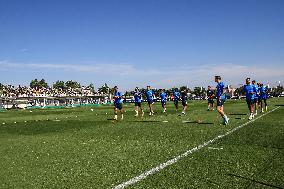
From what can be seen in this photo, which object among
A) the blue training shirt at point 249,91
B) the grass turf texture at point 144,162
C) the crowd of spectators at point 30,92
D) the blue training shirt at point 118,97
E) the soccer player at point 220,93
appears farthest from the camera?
the crowd of spectators at point 30,92

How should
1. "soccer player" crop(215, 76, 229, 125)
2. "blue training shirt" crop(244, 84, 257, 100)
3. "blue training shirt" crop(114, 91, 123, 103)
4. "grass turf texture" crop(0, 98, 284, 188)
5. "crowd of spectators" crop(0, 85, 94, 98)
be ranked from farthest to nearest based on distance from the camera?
"crowd of spectators" crop(0, 85, 94, 98) → "blue training shirt" crop(114, 91, 123, 103) → "blue training shirt" crop(244, 84, 257, 100) → "soccer player" crop(215, 76, 229, 125) → "grass turf texture" crop(0, 98, 284, 188)

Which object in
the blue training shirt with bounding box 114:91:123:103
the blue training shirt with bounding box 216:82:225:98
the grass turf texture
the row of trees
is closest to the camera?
the grass turf texture

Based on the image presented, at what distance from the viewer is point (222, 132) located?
12.3 meters

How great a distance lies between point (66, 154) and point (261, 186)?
5098 millimetres

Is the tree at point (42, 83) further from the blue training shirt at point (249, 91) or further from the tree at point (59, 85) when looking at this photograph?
the blue training shirt at point (249, 91)

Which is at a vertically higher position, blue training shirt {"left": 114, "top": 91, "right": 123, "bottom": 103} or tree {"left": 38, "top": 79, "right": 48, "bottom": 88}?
tree {"left": 38, "top": 79, "right": 48, "bottom": 88}

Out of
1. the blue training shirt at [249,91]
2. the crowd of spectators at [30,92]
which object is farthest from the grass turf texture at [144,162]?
the crowd of spectators at [30,92]

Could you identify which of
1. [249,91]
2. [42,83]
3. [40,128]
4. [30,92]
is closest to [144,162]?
[40,128]

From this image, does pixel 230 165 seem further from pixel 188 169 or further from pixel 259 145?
pixel 259 145

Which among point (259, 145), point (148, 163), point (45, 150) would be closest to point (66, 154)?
point (45, 150)

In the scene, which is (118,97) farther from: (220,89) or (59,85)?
(59,85)

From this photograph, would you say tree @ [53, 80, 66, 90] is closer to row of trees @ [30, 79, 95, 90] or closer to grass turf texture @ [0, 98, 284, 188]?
row of trees @ [30, 79, 95, 90]

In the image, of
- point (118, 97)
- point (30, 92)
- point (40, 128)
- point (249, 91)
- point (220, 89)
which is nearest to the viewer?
point (220, 89)

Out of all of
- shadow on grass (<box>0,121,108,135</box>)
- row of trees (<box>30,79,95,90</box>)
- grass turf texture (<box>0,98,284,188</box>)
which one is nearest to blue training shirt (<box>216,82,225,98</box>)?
grass turf texture (<box>0,98,284,188</box>)
